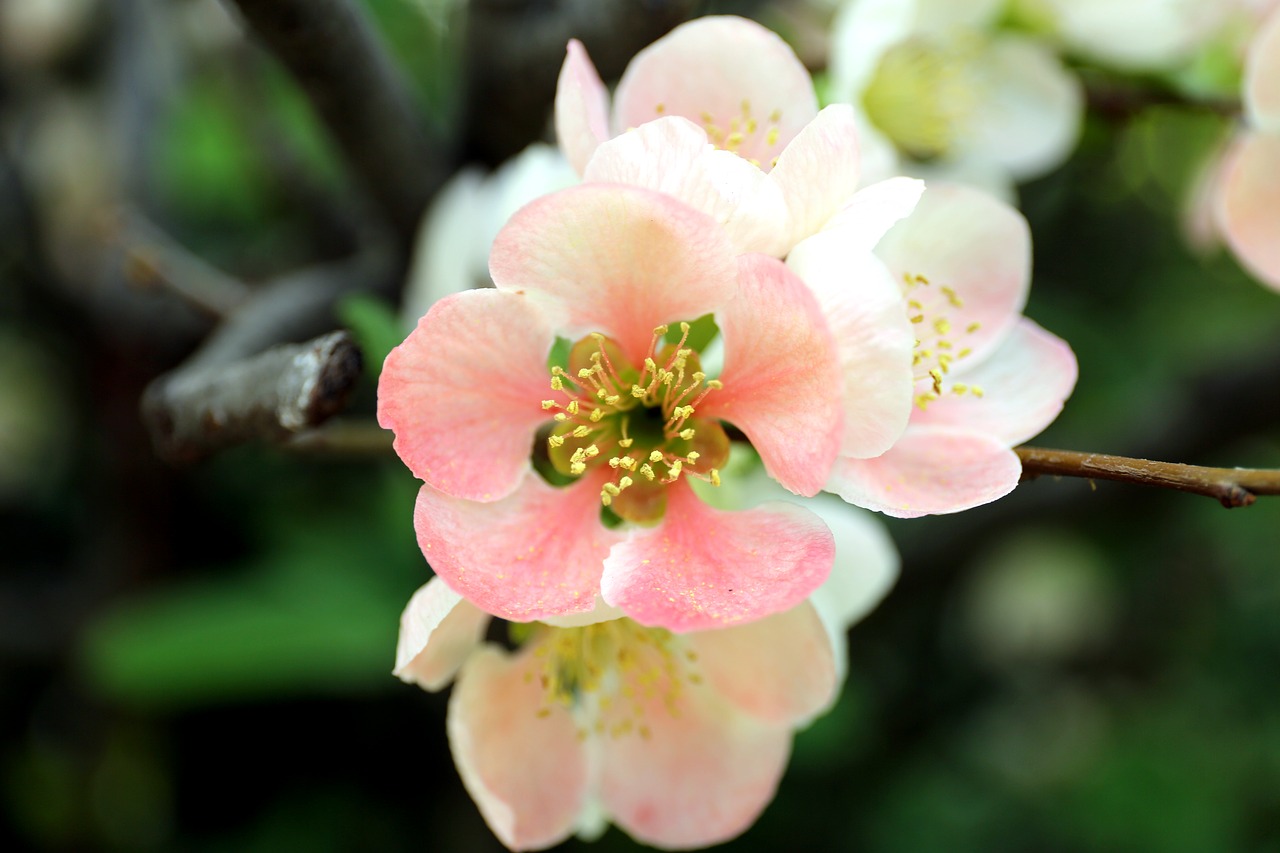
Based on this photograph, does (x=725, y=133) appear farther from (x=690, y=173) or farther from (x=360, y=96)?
(x=360, y=96)

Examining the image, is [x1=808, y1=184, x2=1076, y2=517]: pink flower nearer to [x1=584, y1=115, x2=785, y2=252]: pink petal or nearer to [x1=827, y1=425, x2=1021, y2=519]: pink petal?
[x1=827, y1=425, x2=1021, y2=519]: pink petal

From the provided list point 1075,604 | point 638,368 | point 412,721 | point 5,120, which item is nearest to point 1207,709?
point 1075,604

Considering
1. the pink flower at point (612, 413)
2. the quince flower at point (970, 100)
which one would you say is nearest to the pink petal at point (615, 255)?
the pink flower at point (612, 413)

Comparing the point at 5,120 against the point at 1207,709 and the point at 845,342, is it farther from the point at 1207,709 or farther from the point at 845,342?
the point at 1207,709

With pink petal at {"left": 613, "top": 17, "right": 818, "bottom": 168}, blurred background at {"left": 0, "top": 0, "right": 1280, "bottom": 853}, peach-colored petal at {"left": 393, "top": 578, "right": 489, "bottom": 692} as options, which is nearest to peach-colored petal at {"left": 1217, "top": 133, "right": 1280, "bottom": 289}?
blurred background at {"left": 0, "top": 0, "right": 1280, "bottom": 853}

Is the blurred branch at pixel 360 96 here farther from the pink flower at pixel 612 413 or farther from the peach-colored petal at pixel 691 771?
the peach-colored petal at pixel 691 771

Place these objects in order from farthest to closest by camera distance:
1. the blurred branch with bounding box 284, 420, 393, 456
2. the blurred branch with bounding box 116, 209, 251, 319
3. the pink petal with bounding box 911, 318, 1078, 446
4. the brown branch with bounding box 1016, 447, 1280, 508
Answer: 1. the blurred branch with bounding box 116, 209, 251, 319
2. the blurred branch with bounding box 284, 420, 393, 456
3. the pink petal with bounding box 911, 318, 1078, 446
4. the brown branch with bounding box 1016, 447, 1280, 508
